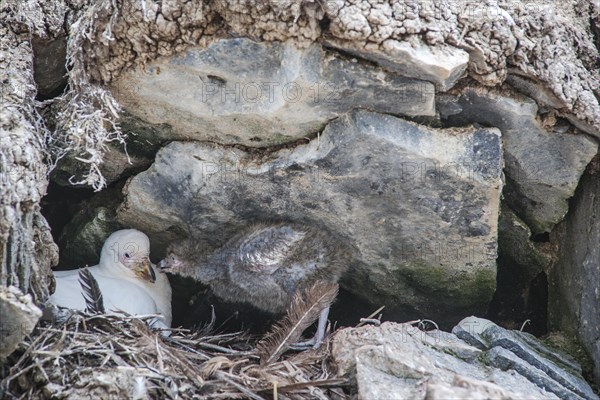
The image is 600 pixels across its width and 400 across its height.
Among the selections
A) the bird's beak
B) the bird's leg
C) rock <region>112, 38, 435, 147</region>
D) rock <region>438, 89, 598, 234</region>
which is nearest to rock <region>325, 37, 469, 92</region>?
rock <region>112, 38, 435, 147</region>

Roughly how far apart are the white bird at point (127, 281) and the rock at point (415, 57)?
2184mm

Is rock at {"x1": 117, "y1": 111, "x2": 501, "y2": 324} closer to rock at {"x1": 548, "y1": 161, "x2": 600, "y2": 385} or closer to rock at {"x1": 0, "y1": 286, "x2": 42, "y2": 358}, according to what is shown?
rock at {"x1": 548, "y1": 161, "x2": 600, "y2": 385}

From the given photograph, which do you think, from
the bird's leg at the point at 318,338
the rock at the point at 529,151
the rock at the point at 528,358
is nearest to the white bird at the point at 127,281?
the bird's leg at the point at 318,338

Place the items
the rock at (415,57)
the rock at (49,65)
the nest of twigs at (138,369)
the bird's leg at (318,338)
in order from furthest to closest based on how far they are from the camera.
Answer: the bird's leg at (318,338)
the rock at (49,65)
the rock at (415,57)
the nest of twigs at (138,369)

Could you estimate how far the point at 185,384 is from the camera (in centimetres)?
433

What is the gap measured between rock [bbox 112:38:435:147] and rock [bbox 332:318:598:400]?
125 cm

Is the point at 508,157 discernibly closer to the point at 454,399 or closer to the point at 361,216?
the point at 361,216

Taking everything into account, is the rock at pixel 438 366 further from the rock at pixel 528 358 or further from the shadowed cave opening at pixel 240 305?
the shadowed cave opening at pixel 240 305

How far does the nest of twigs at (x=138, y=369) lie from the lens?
4078mm

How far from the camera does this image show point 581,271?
5020mm

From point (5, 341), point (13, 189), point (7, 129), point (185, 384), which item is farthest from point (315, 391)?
point (7, 129)

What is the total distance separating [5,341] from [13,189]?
754 millimetres

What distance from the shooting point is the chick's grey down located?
5387 millimetres

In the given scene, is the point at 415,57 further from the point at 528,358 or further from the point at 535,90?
the point at 528,358
